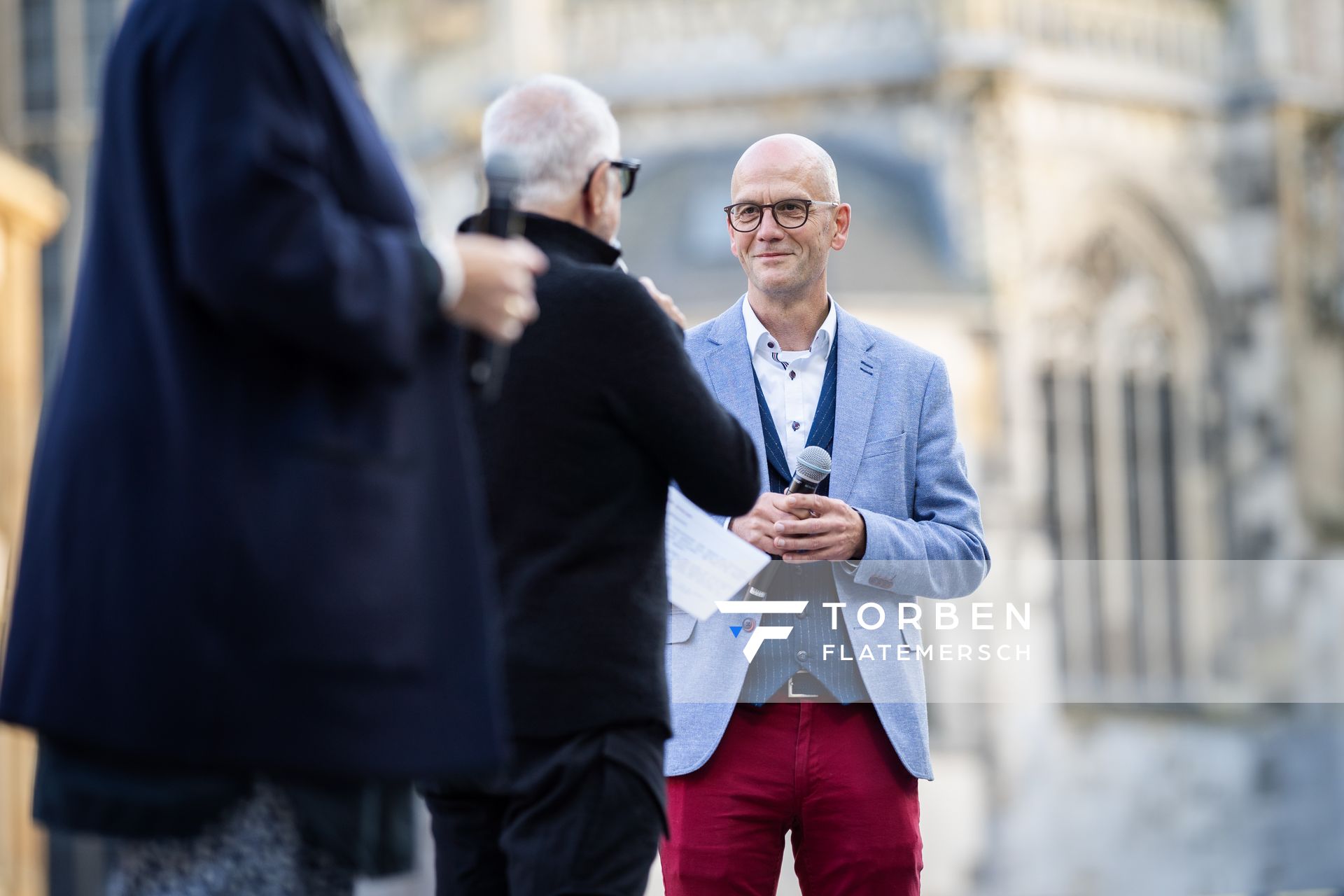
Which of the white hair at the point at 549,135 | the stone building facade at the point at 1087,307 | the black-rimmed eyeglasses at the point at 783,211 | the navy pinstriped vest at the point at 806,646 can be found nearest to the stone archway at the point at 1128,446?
the stone building facade at the point at 1087,307

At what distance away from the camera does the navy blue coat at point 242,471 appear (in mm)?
1593

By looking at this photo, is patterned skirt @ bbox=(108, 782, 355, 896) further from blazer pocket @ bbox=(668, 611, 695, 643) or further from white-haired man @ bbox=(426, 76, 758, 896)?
blazer pocket @ bbox=(668, 611, 695, 643)

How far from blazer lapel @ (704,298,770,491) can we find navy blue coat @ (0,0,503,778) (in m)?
1.33

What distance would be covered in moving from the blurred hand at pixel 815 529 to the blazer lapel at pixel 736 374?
0.70 feet

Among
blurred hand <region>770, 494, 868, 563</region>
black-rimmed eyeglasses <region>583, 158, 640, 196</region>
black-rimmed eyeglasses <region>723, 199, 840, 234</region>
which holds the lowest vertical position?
blurred hand <region>770, 494, 868, 563</region>

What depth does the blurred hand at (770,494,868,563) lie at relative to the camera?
9.01ft

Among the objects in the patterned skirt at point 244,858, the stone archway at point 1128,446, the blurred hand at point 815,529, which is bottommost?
the patterned skirt at point 244,858

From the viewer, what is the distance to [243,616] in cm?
160

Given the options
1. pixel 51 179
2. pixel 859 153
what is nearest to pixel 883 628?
pixel 859 153

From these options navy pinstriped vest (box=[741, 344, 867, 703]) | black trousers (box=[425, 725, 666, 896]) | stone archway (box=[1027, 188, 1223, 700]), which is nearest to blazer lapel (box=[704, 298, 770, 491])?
navy pinstriped vest (box=[741, 344, 867, 703])

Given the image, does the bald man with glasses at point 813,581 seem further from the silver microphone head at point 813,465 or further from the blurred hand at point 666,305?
the blurred hand at point 666,305

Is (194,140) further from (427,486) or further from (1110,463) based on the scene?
(1110,463)

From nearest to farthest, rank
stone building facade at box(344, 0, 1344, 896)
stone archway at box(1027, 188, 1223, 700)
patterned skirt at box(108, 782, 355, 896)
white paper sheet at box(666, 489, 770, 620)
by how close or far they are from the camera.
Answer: patterned skirt at box(108, 782, 355, 896)
white paper sheet at box(666, 489, 770, 620)
stone building facade at box(344, 0, 1344, 896)
stone archway at box(1027, 188, 1223, 700)

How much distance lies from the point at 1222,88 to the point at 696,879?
1567 cm
